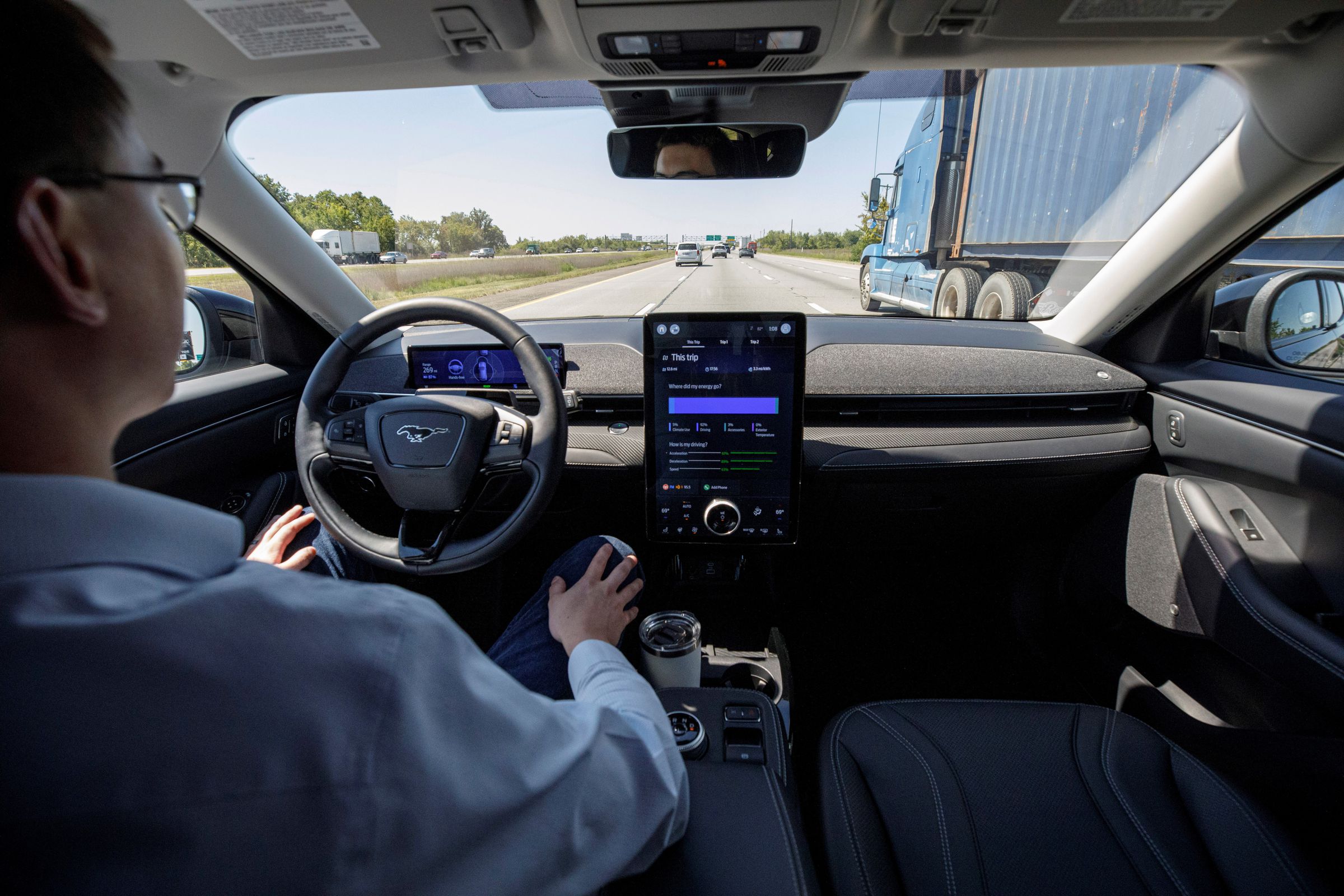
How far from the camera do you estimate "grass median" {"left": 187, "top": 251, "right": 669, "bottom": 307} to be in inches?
103

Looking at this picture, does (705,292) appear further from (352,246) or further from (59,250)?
(59,250)

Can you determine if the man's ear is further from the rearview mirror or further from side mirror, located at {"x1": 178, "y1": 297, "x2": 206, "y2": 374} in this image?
side mirror, located at {"x1": 178, "y1": 297, "x2": 206, "y2": 374}

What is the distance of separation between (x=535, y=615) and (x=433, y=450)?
579mm

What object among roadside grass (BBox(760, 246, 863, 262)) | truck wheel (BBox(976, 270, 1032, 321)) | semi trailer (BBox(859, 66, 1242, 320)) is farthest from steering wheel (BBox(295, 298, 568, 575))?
roadside grass (BBox(760, 246, 863, 262))

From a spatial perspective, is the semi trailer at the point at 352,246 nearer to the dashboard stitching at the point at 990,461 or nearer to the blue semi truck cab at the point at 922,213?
the dashboard stitching at the point at 990,461

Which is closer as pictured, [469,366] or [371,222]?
[469,366]

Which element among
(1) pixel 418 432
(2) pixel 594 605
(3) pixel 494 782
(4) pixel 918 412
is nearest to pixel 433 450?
(1) pixel 418 432

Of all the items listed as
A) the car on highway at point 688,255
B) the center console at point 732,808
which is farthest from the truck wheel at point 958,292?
the center console at point 732,808

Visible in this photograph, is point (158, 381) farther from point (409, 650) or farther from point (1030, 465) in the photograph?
point (1030, 465)

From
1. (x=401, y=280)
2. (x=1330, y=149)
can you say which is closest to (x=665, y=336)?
(x=401, y=280)

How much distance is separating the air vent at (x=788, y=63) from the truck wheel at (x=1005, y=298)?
5.90 feet

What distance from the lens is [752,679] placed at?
2260 millimetres

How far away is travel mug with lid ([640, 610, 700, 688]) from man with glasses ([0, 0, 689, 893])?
3.47ft

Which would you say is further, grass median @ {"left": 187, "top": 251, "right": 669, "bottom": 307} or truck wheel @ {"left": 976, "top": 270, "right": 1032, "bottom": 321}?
truck wheel @ {"left": 976, "top": 270, "right": 1032, "bottom": 321}
